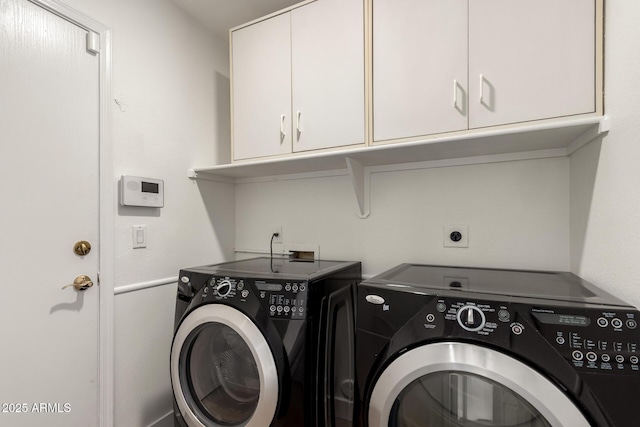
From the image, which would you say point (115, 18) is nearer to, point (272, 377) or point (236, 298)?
point (236, 298)

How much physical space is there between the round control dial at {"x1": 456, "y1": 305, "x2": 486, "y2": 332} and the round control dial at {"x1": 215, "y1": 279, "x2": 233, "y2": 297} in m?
0.91

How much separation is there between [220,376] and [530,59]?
183 cm

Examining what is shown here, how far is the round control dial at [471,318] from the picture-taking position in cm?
86

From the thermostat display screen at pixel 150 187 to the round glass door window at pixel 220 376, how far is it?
81cm

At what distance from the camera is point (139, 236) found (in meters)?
1.61

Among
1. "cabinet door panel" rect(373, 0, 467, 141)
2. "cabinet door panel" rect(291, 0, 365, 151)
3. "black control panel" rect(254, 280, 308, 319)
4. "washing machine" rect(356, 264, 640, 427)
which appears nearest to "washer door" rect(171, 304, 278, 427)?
"black control panel" rect(254, 280, 308, 319)

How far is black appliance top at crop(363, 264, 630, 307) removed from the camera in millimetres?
916

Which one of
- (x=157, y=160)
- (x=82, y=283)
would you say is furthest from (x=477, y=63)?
(x=82, y=283)

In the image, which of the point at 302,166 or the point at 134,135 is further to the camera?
the point at 302,166

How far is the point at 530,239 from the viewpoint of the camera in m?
1.44

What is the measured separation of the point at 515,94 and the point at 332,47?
86 centimetres

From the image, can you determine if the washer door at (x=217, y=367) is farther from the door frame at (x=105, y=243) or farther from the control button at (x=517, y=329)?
the control button at (x=517, y=329)

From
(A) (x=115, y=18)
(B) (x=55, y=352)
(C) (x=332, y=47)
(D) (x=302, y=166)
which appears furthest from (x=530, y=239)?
(A) (x=115, y=18)

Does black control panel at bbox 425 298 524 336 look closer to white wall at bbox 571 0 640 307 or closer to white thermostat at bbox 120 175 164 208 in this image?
white wall at bbox 571 0 640 307
